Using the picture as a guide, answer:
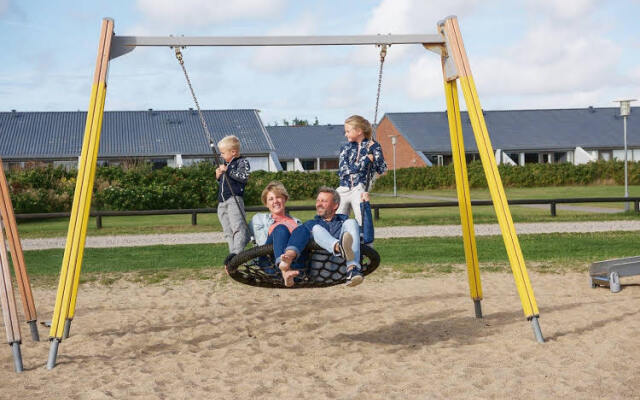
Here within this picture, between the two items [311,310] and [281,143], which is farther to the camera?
[281,143]

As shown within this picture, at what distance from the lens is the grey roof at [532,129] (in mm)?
47438

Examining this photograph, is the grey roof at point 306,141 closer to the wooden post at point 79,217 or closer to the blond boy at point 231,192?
the blond boy at point 231,192

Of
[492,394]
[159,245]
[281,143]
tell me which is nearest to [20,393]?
[492,394]

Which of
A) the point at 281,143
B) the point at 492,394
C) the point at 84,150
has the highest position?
the point at 281,143

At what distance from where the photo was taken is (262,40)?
18.9ft

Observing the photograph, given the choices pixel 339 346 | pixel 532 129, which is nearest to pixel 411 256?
pixel 339 346

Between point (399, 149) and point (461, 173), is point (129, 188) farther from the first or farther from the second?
point (399, 149)

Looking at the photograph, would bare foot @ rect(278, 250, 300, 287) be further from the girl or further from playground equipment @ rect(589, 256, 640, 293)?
playground equipment @ rect(589, 256, 640, 293)

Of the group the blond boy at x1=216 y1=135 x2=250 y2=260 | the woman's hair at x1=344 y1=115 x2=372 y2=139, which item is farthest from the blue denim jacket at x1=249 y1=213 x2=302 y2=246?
the woman's hair at x1=344 y1=115 x2=372 y2=139

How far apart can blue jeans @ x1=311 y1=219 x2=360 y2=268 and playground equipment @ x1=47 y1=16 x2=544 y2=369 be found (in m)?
1.15

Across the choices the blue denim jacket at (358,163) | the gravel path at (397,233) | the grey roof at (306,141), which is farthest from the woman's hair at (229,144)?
the grey roof at (306,141)

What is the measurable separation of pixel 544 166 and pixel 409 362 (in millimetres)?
33480

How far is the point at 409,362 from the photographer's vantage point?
519cm

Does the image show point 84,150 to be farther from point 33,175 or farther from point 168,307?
point 33,175
